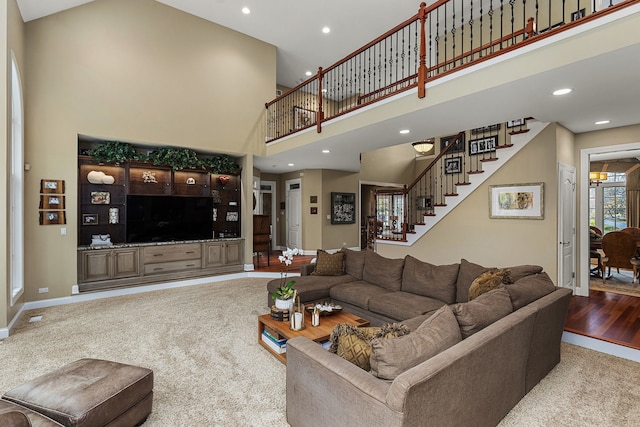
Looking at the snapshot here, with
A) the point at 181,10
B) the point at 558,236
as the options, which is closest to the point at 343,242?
the point at 558,236

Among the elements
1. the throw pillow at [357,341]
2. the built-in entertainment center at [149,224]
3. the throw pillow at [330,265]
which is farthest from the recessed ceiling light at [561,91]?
the built-in entertainment center at [149,224]

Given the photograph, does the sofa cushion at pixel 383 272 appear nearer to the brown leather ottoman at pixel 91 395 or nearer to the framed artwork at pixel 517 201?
the framed artwork at pixel 517 201

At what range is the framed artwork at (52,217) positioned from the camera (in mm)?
4926

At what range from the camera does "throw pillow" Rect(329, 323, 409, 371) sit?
182 cm

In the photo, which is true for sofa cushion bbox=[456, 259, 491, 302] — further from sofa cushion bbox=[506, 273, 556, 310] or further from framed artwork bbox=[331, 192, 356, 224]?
framed artwork bbox=[331, 192, 356, 224]

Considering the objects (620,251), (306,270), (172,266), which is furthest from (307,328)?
(620,251)

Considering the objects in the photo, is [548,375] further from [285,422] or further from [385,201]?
[385,201]

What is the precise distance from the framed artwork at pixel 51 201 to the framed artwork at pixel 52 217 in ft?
0.31

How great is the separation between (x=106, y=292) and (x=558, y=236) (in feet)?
24.0

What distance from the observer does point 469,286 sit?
3.45m

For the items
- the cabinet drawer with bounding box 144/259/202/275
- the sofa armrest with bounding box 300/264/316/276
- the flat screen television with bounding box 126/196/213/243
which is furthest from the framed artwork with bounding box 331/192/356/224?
the sofa armrest with bounding box 300/264/316/276

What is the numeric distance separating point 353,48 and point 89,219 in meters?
7.03

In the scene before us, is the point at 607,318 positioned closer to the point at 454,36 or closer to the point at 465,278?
the point at 465,278

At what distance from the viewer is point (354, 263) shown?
480 centimetres
